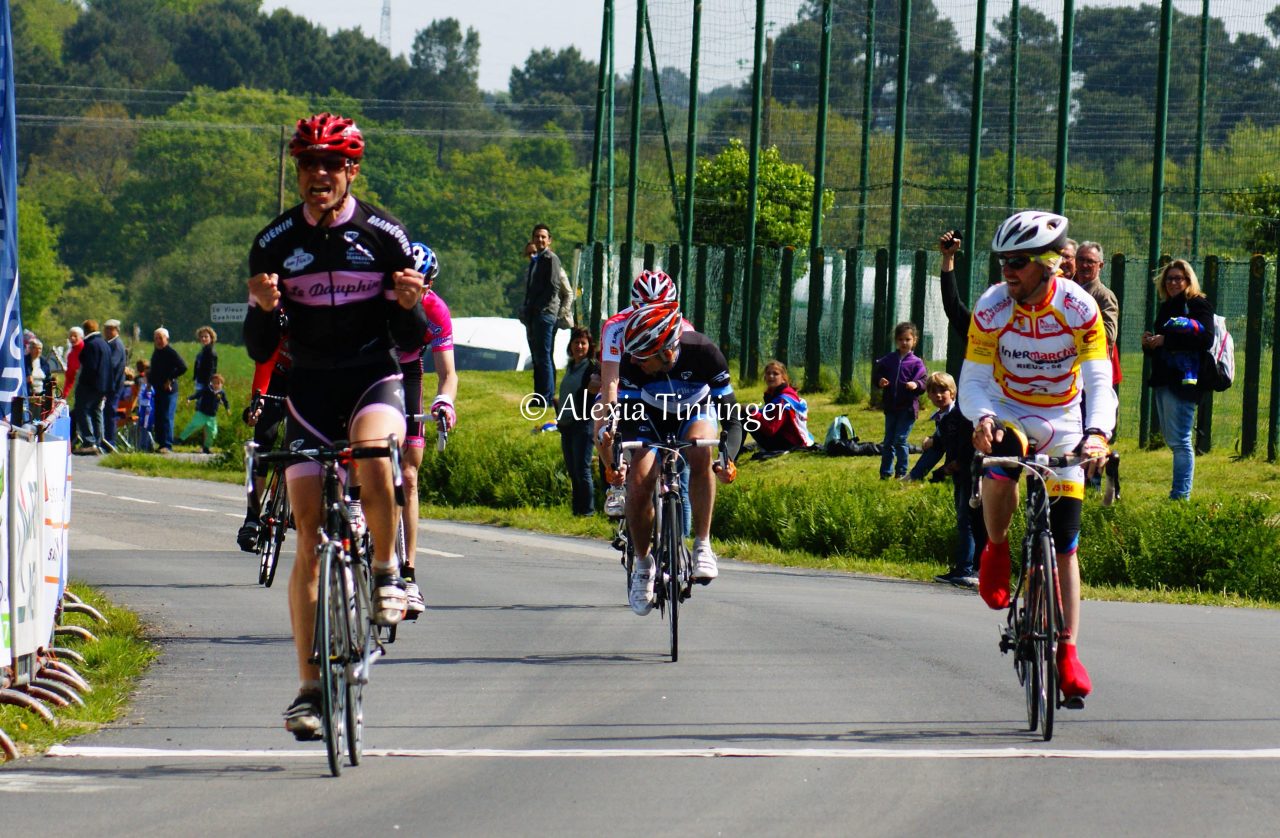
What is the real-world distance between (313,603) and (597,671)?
2934mm

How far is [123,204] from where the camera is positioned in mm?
129125

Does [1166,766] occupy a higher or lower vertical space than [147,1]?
lower

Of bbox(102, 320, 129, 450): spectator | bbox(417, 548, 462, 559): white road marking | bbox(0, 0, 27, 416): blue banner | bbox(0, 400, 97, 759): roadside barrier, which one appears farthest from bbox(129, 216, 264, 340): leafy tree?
bbox(0, 0, 27, 416): blue banner

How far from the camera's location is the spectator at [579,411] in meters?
20.9

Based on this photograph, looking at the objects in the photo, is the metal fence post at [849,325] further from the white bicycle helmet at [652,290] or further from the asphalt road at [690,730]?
the white bicycle helmet at [652,290]

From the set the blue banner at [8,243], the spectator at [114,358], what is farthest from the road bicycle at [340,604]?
the spectator at [114,358]

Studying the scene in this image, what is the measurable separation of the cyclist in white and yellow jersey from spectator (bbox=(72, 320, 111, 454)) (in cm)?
2309

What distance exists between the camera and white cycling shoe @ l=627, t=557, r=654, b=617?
1127 cm

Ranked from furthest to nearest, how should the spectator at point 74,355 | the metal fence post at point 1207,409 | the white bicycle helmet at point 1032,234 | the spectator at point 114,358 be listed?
the spectator at point 74,355
the spectator at point 114,358
the metal fence post at point 1207,409
the white bicycle helmet at point 1032,234

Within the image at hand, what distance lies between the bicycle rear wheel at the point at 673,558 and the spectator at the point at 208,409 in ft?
73.7

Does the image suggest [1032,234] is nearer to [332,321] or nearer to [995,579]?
[995,579]

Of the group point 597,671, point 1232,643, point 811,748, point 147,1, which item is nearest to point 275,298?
point 811,748

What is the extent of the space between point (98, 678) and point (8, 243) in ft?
7.30

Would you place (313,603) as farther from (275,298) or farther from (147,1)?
(147,1)
